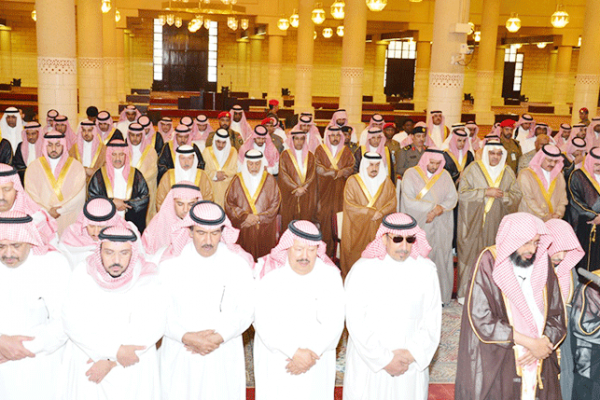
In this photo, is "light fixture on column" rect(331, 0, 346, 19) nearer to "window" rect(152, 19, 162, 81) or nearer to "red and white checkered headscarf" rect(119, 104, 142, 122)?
"red and white checkered headscarf" rect(119, 104, 142, 122)

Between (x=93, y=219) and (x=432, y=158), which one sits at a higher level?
(x=432, y=158)

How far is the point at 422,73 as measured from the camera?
25.0m

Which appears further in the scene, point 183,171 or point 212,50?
point 212,50

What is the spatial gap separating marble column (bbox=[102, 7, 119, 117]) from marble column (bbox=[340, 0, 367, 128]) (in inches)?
292

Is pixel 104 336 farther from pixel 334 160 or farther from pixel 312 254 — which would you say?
pixel 334 160

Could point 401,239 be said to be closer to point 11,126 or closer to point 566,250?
point 566,250

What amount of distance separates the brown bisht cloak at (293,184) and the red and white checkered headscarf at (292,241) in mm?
3901

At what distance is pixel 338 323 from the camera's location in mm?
3830

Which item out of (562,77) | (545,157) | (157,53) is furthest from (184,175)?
(157,53)

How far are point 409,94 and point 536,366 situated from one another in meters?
27.8

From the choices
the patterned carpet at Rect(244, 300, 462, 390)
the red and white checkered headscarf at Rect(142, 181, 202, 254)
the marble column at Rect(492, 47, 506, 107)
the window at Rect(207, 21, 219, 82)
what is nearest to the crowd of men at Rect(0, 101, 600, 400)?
the red and white checkered headscarf at Rect(142, 181, 202, 254)

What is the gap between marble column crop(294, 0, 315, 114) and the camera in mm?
17859

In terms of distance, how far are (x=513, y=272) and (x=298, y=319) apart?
124 centimetres

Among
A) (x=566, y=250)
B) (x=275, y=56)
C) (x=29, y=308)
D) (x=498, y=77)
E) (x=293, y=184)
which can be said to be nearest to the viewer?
(x=29, y=308)
